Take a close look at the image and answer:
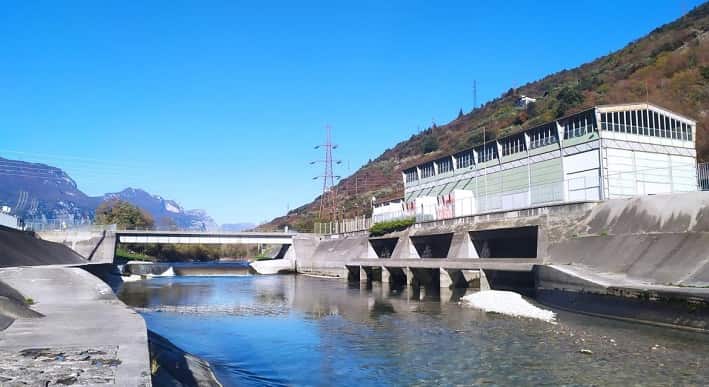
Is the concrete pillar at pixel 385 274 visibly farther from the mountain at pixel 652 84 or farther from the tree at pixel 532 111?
the tree at pixel 532 111

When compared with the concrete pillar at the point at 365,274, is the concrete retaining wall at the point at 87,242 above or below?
above

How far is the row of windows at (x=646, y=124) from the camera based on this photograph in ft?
154

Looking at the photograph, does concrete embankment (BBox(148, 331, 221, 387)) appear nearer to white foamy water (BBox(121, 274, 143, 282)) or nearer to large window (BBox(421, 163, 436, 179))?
white foamy water (BBox(121, 274, 143, 282))

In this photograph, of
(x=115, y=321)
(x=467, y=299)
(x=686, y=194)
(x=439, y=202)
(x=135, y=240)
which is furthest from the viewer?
(x=135, y=240)

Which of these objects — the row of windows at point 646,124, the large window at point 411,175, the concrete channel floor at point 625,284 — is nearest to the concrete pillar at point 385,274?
the large window at point 411,175

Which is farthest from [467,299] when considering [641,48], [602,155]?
[641,48]

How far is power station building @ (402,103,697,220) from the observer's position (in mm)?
44625

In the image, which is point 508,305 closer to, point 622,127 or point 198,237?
point 622,127

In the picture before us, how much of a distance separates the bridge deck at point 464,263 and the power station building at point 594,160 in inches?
263

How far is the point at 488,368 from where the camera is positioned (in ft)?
51.2

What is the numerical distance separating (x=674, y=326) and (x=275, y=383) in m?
15.8

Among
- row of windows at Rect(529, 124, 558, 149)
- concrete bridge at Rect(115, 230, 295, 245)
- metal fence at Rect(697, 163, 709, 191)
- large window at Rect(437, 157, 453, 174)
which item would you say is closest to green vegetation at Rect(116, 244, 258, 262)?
concrete bridge at Rect(115, 230, 295, 245)

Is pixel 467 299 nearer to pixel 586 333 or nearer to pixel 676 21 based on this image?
pixel 586 333

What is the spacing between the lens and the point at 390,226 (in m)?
65.9
